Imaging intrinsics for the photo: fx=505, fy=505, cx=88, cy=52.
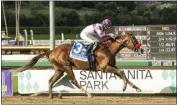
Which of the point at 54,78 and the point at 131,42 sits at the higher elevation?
the point at 131,42

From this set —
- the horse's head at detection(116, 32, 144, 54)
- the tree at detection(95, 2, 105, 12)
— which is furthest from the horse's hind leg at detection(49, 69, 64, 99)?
the tree at detection(95, 2, 105, 12)

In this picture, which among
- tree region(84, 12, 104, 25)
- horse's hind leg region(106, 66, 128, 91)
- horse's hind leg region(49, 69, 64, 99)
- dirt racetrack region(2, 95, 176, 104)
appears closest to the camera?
dirt racetrack region(2, 95, 176, 104)

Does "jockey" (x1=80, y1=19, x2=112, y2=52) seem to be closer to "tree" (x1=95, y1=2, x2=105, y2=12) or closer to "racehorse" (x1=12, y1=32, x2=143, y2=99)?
Answer: "racehorse" (x1=12, y1=32, x2=143, y2=99)

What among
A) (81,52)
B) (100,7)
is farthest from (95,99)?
(100,7)

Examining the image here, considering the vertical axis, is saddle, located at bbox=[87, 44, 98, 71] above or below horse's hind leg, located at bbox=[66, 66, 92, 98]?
above

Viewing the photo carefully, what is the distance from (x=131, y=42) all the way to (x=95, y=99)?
55.9 inches

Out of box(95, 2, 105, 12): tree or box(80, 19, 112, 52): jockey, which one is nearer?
box(80, 19, 112, 52): jockey

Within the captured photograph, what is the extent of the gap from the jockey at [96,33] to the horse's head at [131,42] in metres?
0.34

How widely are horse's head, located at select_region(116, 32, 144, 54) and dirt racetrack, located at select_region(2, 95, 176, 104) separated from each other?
35.3 inches

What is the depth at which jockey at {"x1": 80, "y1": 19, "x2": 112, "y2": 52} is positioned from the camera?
9430 mm

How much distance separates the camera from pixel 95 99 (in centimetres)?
895

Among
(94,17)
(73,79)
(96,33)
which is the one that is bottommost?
(73,79)

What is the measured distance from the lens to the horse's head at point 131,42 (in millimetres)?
9586

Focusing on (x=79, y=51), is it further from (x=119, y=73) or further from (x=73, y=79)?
(x=119, y=73)
